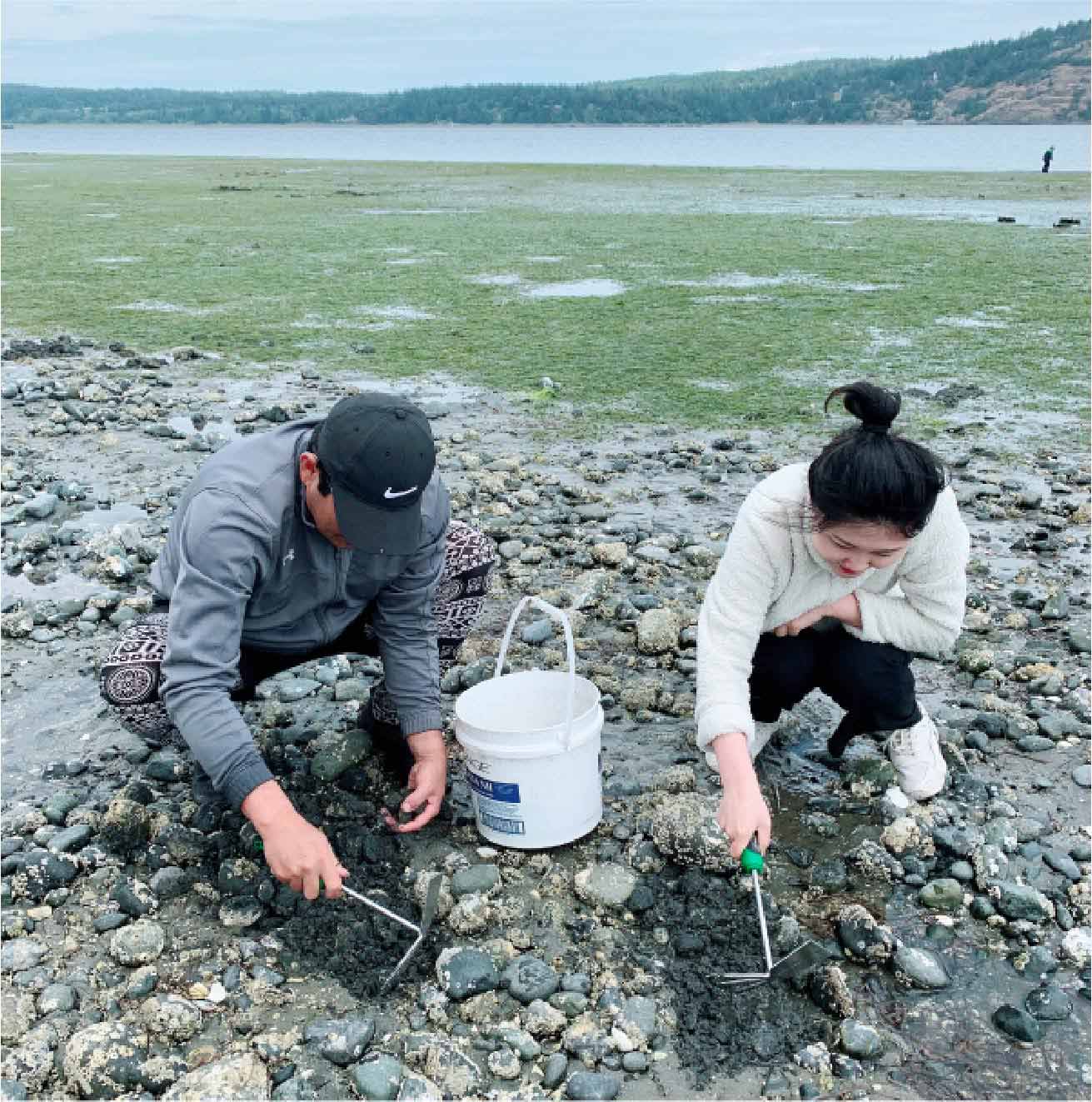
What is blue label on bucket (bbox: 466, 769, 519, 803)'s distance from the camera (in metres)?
2.94

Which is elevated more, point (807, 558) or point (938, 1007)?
point (807, 558)

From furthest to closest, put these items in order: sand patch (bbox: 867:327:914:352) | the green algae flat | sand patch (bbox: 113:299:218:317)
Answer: sand patch (bbox: 113:299:218:317) → sand patch (bbox: 867:327:914:352) → the green algae flat

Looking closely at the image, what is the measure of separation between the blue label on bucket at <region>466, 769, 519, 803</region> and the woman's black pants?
31.9 inches

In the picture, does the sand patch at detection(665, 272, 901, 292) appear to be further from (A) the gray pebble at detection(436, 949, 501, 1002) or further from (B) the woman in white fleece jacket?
(A) the gray pebble at detection(436, 949, 501, 1002)

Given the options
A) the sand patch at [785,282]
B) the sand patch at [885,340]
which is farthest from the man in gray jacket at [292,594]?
the sand patch at [785,282]

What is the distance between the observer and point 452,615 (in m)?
3.49

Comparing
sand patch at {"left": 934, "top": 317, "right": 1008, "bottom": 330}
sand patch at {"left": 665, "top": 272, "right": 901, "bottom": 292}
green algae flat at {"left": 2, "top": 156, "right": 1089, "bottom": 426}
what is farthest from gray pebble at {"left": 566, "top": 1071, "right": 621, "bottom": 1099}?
sand patch at {"left": 665, "top": 272, "right": 901, "bottom": 292}

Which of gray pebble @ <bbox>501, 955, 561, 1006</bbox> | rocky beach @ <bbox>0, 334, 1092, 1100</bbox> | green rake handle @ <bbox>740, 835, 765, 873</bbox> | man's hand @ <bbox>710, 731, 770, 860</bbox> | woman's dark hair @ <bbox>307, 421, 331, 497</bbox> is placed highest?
woman's dark hair @ <bbox>307, 421, 331, 497</bbox>

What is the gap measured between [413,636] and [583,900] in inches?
33.5

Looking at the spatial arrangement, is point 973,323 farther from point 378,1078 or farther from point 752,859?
point 378,1078

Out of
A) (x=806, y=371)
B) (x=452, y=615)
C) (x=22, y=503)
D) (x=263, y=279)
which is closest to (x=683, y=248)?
(x=263, y=279)

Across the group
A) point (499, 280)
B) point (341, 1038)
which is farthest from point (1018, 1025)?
point (499, 280)

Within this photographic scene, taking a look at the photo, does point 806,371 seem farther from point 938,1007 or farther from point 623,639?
point 938,1007

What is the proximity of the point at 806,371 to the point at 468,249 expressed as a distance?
7902 mm
